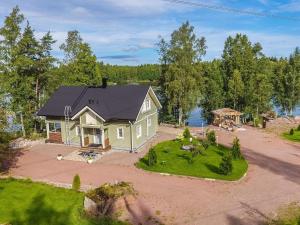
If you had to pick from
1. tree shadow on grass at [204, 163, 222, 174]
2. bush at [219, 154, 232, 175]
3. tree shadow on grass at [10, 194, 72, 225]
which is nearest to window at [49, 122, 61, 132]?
tree shadow on grass at [10, 194, 72, 225]

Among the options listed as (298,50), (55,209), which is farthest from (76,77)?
(298,50)

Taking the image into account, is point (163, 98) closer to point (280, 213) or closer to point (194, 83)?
point (194, 83)

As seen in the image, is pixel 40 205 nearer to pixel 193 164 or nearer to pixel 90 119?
pixel 193 164

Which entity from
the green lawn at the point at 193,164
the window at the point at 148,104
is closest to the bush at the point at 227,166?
the green lawn at the point at 193,164

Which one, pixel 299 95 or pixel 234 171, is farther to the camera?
pixel 299 95

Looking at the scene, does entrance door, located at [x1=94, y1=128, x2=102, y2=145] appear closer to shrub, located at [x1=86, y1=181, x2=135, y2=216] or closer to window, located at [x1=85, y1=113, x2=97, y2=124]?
window, located at [x1=85, y1=113, x2=97, y2=124]

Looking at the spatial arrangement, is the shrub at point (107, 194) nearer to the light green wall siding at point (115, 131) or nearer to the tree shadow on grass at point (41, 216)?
the tree shadow on grass at point (41, 216)
